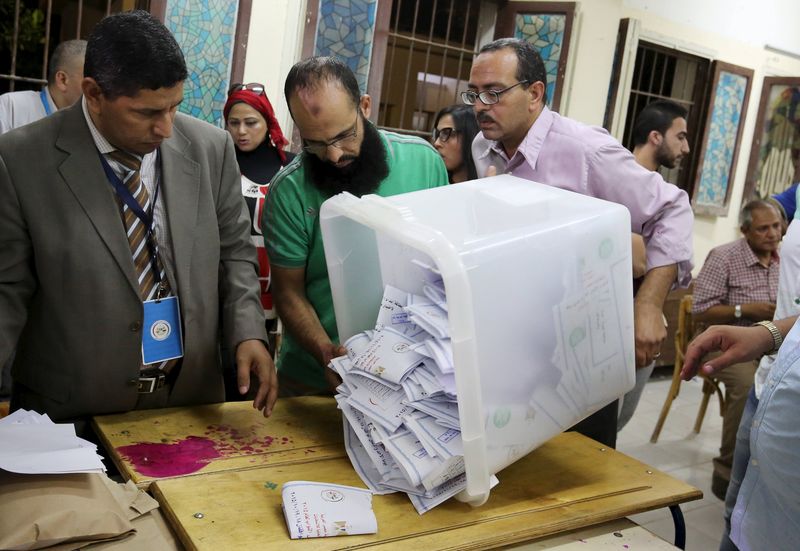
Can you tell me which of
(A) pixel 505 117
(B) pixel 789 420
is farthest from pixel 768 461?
(A) pixel 505 117

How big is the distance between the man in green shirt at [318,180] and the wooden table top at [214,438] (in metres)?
0.13

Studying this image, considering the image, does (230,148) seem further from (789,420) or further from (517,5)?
(517,5)

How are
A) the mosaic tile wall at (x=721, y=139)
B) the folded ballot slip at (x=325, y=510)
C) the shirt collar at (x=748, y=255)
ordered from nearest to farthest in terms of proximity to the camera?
the folded ballot slip at (x=325, y=510) → the shirt collar at (x=748, y=255) → the mosaic tile wall at (x=721, y=139)

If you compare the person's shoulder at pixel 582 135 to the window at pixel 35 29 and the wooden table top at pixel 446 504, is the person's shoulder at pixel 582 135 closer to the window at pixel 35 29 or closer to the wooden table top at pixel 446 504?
the wooden table top at pixel 446 504

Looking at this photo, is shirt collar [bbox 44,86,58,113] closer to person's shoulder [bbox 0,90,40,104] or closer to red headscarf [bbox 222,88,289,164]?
person's shoulder [bbox 0,90,40,104]

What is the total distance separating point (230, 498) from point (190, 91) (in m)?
2.86

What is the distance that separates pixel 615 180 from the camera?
1.73 m

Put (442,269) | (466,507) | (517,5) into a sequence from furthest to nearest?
(517,5) → (466,507) → (442,269)

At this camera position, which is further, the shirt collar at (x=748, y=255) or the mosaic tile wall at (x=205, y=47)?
the shirt collar at (x=748, y=255)

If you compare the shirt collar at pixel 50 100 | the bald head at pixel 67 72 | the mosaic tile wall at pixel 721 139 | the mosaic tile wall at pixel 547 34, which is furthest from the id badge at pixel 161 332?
the mosaic tile wall at pixel 721 139

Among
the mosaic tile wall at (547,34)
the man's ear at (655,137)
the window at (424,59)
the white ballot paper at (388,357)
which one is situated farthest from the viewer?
the mosaic tile wall at (547,34)

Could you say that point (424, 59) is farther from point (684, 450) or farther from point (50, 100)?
point (684, 450)

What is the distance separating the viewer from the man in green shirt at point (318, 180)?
1.55 m

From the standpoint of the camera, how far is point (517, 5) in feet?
15.3
